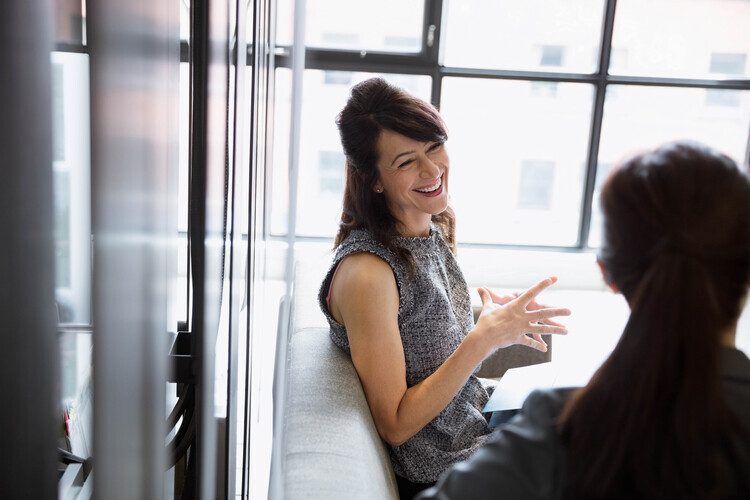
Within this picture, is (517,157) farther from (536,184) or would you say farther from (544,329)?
(544,329)

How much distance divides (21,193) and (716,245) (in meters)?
0.61

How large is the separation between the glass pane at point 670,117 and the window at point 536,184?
0.23 m

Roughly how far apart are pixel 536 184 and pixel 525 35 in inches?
26.6

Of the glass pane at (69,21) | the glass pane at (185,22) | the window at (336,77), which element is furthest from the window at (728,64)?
the glass pane at (69,21)

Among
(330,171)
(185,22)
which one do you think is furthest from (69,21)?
(330,171)

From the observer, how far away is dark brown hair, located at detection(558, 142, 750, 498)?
0.67 meters

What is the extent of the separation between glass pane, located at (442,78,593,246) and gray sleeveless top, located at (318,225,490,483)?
6.41 ft

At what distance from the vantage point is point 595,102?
3.32 m

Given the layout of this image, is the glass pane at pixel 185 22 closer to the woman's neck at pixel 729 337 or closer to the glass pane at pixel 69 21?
the glass pane at pixel 69 21

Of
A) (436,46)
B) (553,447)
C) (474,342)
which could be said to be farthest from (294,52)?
(436,46)

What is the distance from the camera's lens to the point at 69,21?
0.79 ft

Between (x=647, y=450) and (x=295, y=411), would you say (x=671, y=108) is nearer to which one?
(x=295, y=411)

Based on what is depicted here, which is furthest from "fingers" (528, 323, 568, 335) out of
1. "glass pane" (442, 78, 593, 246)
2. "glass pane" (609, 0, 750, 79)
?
"glass pane" (609, 0, 750, 79)

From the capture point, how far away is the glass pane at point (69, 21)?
0.23m
